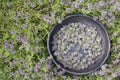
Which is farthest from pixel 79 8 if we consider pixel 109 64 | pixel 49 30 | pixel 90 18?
pixel 109 64

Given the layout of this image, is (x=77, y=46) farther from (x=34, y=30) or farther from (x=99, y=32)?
(x=34, y=30)

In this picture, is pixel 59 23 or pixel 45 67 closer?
pixel 45 67

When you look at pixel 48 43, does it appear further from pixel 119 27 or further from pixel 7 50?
pixel 119 27

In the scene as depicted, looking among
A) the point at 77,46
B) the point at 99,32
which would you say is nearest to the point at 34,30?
the point at 77,46

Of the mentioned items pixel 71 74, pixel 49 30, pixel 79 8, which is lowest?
pixel 71 74
